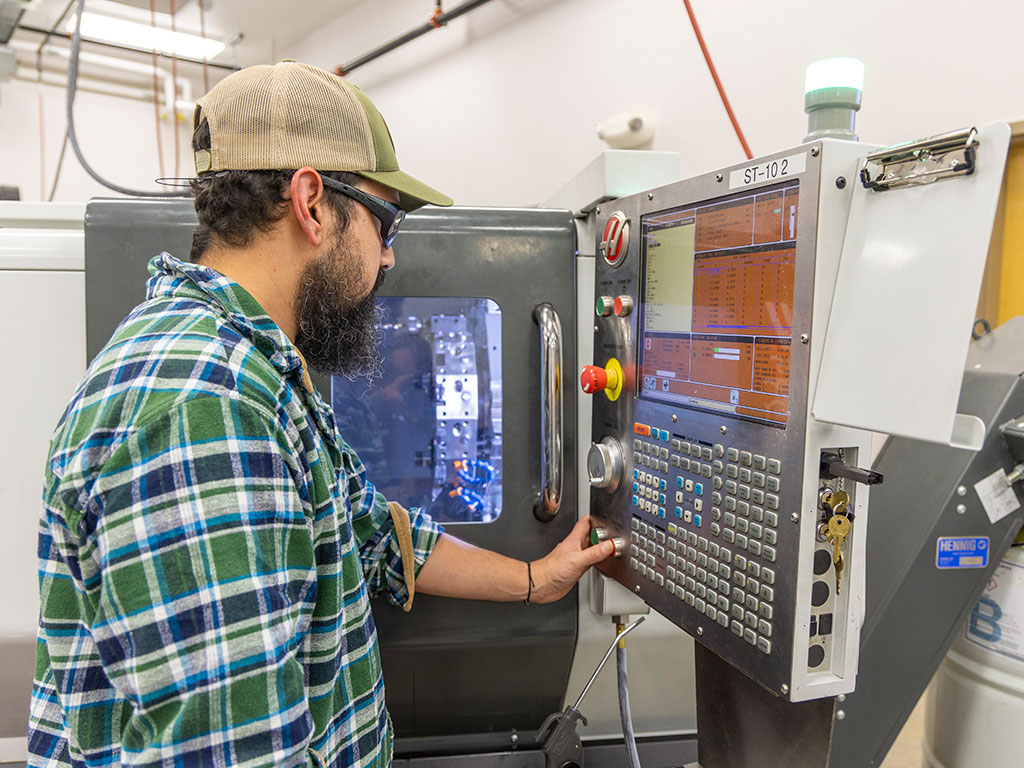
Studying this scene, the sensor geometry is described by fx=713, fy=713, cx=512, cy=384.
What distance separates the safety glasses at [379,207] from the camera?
82 cm

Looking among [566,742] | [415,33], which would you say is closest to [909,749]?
[566,742]

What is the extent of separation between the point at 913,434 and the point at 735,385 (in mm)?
214

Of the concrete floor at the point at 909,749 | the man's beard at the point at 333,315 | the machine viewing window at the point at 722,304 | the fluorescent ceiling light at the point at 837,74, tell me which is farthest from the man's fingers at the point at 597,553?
the concrete floor at the point at 909,749

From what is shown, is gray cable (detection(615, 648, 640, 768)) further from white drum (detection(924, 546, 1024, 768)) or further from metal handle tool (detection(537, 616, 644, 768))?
white drum (detection(924, 546, 1024, 768))

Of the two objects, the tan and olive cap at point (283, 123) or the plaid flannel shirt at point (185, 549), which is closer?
the plaid flannel shirt at point (185, 549)

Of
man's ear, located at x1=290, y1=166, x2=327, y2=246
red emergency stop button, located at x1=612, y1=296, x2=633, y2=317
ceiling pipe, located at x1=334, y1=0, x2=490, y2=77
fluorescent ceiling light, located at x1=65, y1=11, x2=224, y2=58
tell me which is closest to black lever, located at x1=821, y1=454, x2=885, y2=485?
red emergency stop button, located at x1=612, y1=296, x2=633, y2=317

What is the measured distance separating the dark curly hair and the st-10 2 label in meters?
0.45

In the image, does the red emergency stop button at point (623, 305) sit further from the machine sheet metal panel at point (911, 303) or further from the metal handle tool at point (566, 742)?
the metal handle tool at point (566, 742)

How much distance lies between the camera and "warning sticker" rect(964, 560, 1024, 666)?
40.1 inches

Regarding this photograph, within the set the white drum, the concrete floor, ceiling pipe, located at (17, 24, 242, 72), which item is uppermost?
ceiling pipe, located at (17, 24, 242, 72)

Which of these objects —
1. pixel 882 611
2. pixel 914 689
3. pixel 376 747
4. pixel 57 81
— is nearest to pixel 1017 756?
pixel 914 689

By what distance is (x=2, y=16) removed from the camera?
2.58 meters

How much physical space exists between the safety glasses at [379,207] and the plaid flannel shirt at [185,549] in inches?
7.1

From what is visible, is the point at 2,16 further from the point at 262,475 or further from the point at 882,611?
the point at 882,611
